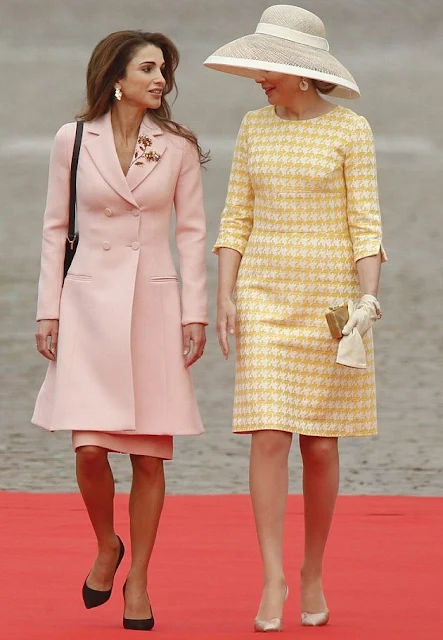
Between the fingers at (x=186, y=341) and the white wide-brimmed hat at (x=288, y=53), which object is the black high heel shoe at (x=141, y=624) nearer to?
the fingers at (x=186, y=341)

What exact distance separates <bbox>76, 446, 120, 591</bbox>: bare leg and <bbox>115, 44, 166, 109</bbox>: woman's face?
0.86 m

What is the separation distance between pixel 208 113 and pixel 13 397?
634cm

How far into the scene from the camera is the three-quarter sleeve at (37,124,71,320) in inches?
173

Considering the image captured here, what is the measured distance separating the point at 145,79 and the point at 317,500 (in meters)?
1.12

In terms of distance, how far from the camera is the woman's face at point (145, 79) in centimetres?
439

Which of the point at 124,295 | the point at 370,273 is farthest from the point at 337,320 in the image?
the point at 124,295

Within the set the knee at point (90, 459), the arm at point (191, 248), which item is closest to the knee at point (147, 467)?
the knee at point (90, 459)

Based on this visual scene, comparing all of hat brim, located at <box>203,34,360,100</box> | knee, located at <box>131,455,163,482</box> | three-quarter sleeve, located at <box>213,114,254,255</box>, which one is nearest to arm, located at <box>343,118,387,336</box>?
hat brim, located at <box>203,34,360,100</box>

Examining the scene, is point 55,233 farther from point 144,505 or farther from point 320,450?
point 320,450

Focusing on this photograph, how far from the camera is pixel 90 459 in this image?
14.2 feet

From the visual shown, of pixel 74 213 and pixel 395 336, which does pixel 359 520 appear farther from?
pixel 395 336

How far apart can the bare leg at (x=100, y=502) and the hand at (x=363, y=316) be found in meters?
0.68

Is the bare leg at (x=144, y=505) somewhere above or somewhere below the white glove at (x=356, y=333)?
below

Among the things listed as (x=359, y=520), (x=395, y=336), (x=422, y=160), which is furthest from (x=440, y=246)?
(x=359, y=520)
